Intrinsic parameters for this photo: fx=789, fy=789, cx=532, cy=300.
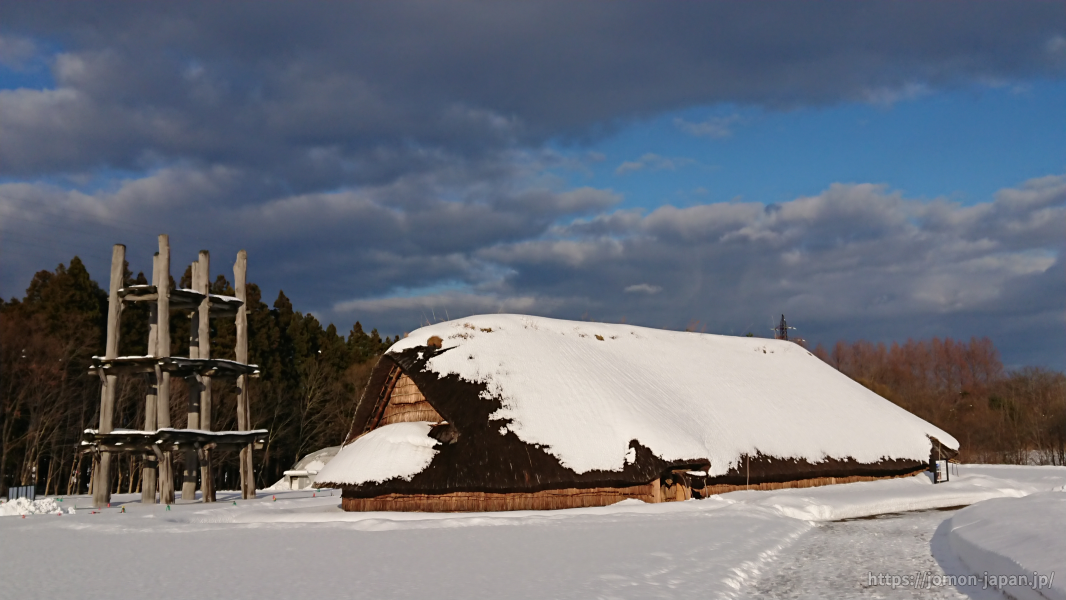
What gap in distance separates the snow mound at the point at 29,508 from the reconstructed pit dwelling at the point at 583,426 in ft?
27.0

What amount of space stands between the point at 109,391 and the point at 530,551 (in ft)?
62.0

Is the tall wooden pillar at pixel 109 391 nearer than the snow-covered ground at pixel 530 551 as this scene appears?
No

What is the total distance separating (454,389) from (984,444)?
54.8 m

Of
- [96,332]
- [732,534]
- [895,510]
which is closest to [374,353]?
[96,332]

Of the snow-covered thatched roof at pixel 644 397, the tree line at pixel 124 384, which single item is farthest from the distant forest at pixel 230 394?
the snow-covered thatched roof at pixel 644 397

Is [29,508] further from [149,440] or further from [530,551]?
[530,551]

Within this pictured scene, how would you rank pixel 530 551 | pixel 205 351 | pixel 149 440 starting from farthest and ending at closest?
pixel 205 351
pixel 149 440
pixel 530 551

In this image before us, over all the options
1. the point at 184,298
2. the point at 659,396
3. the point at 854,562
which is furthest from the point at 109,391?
the point at 854,562

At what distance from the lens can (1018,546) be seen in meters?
10.4

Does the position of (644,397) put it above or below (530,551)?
above

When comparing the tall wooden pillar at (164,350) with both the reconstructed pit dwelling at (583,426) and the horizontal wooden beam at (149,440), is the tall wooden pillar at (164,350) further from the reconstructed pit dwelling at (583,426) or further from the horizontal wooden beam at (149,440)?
the reconstructed pit dwelling at (583,426)

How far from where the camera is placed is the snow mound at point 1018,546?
8.27m


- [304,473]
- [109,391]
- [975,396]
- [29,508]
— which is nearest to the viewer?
[29,508]

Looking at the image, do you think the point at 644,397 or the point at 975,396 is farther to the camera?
the point at 975,396
